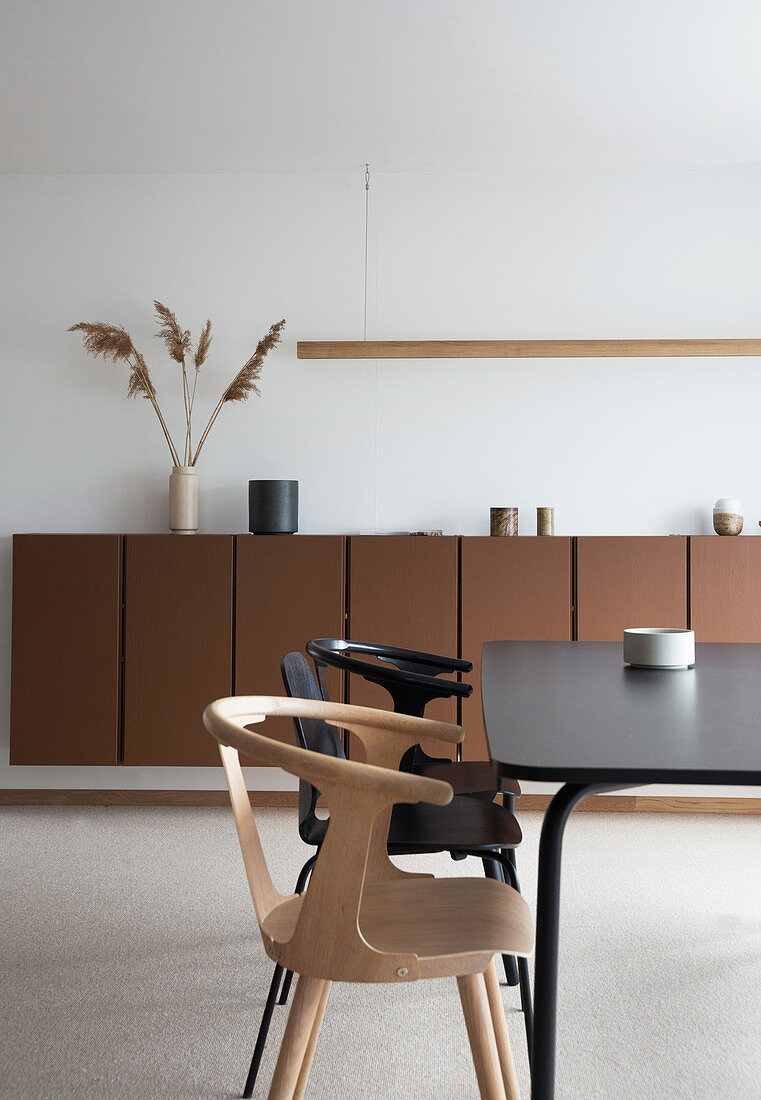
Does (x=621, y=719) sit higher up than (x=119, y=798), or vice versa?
(x=621, y=719)

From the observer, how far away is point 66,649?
3949 millimetres

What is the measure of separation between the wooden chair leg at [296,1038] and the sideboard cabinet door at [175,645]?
105 inches

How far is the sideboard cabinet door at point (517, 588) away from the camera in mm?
3914

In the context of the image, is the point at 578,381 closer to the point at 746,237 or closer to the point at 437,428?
the point at 437,428

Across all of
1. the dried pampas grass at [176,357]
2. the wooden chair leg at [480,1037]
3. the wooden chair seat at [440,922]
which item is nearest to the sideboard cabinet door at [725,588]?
the dried pampas grass at [176,357]

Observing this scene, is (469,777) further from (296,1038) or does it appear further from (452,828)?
(296,1038)

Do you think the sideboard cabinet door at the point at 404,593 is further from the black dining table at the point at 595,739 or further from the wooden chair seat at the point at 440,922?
the wooden chair seat at the point at 440,922

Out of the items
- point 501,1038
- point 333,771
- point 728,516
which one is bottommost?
point 501,1038

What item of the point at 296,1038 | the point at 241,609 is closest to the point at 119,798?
the point at 241,609

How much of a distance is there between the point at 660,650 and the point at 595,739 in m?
0.89

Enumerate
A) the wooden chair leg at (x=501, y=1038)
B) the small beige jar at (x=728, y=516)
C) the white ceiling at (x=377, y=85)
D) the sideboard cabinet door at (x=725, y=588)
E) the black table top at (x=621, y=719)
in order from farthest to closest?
the small beige jar at (x=728, y=516), the sideboard cabinet door at (x=725, y=588), the white ceiling at (x=377, y=85), the wooden chair leg at (x=501, y=1038), the black table top at (x=621, y=719)

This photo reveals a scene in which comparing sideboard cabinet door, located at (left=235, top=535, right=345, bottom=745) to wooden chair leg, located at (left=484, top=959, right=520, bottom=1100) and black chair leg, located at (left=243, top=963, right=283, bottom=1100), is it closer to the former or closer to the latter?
black chair leg, located at (left=243, top=963, right=283, bottom=1100)

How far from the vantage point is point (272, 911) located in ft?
4.88

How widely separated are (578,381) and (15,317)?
8.88 feet
